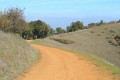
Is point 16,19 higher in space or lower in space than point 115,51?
higher

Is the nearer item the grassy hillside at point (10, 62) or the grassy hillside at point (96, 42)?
the grassy hillside at point (10, 62)

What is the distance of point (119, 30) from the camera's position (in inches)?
2729

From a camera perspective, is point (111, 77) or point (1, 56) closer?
point (111, 77)

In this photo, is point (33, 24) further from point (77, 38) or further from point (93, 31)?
point (77, 38)

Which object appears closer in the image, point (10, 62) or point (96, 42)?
point (10, 62)

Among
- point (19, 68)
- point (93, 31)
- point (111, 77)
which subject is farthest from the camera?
point (93, 31)

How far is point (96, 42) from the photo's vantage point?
5850cm

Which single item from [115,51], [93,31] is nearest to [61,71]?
[115,51]

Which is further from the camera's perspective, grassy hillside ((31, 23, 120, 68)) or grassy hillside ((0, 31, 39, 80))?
grassy hillside ((31, 23, 120, 68))

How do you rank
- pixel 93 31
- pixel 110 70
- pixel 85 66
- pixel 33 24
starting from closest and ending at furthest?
pixel 110 70 < pixel 85 66 < pixel 93 31 < pixel 33 24

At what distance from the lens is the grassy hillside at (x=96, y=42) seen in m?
47.9

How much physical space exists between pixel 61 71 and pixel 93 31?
4977cm

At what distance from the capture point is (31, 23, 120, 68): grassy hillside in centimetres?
4791

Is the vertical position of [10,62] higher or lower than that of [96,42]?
higher
